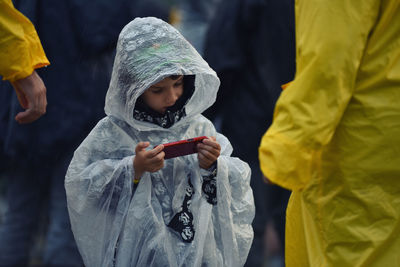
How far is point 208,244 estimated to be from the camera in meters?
2.67

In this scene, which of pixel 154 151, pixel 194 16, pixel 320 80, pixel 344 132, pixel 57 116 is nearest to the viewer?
pixel 320 80

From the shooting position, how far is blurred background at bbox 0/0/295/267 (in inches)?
137

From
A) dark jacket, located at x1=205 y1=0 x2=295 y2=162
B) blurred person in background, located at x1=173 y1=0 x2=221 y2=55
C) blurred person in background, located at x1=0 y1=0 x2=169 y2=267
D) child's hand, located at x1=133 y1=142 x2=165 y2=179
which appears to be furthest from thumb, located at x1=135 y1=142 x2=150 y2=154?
blurred person in background, located at x1=173 y1=0 x2=221 y2=55

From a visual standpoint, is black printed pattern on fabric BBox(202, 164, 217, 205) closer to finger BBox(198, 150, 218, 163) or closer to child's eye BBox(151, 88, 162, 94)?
finger BBox(198, 150, 218, 163)

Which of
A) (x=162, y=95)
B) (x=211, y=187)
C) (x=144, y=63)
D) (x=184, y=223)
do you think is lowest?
(x=184, y=223)

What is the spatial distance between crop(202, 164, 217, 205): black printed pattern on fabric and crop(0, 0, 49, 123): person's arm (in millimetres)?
736

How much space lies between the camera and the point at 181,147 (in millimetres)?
2549

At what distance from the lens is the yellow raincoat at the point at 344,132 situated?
2078 mm

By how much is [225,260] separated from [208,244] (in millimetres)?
99

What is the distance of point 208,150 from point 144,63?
16.6 inches

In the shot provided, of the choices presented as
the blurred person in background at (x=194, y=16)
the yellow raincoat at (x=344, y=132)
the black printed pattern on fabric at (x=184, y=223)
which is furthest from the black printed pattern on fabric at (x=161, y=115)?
the blurred person in background at (x=194, y=16)

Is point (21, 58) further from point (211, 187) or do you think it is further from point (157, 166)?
point (211, 187)

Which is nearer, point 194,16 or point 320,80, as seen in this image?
point 320,80

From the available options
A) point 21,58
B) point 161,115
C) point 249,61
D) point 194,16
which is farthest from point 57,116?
point 194,16
